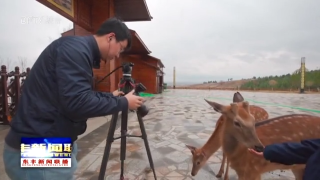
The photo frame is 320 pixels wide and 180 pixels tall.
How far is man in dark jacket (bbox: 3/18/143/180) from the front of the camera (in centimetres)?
119

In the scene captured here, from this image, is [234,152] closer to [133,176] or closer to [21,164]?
[133,176]

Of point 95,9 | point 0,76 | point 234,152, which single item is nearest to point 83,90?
point 234,152

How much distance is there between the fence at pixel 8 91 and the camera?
239 inches

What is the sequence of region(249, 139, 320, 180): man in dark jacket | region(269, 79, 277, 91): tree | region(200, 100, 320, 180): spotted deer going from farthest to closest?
region(269, 79, 277, 91): tree
region(200, 100, 320, 180): spotted deer
region(249, 139, 320, 180): man in dark jacket

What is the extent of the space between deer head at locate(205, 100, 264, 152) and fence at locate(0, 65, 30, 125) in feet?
21.5

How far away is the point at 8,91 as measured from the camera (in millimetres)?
6379

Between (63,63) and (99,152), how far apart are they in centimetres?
355

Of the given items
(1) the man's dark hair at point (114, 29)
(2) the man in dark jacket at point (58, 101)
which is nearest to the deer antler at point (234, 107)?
(2) the man in dark jacket at point (58, 101)

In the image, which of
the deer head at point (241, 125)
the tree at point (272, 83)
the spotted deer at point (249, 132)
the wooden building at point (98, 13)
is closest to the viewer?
the deer head at point (241, 125)

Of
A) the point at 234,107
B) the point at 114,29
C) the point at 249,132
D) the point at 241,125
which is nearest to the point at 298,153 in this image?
the point at 249,132

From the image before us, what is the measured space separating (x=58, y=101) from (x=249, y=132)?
1.98 m

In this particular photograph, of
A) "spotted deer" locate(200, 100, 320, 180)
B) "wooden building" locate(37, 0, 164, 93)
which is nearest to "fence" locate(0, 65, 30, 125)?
"wooden building" locate(37, 0, 164, 93)

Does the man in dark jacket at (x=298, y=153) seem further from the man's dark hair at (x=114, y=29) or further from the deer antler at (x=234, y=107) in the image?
the man's dark hair at (x=114, y=29)

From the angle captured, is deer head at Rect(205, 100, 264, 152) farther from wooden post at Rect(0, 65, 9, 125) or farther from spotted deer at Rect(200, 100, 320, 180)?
wooden post at Rect(0, 65, 9, 125)
